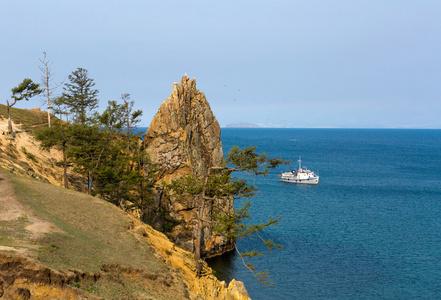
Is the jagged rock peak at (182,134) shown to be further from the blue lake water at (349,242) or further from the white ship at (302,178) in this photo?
the white ship at (302,178)

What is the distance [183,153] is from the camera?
203ft

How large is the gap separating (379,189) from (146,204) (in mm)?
77220

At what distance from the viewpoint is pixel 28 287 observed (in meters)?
17.3

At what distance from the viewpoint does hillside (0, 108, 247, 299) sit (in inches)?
699

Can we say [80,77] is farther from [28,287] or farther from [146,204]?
[28,287]

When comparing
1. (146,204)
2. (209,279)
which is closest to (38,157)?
(146,204)

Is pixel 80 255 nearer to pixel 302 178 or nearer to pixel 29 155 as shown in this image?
pixel 29 155

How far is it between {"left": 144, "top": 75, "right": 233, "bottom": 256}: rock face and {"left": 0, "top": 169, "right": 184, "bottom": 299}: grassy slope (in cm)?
2340

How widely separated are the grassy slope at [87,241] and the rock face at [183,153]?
23397 mm

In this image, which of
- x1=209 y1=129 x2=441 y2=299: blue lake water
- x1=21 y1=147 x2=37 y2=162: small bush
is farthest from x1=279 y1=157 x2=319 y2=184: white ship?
x1=21 y1=147 x2=37 y2=162: small bush

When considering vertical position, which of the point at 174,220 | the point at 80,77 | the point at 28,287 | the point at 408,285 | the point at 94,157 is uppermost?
the point at 80,77

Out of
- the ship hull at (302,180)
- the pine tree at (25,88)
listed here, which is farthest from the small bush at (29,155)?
the ship hull at (302,180)

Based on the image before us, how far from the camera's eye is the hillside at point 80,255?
1777cm

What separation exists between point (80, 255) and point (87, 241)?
338cm
